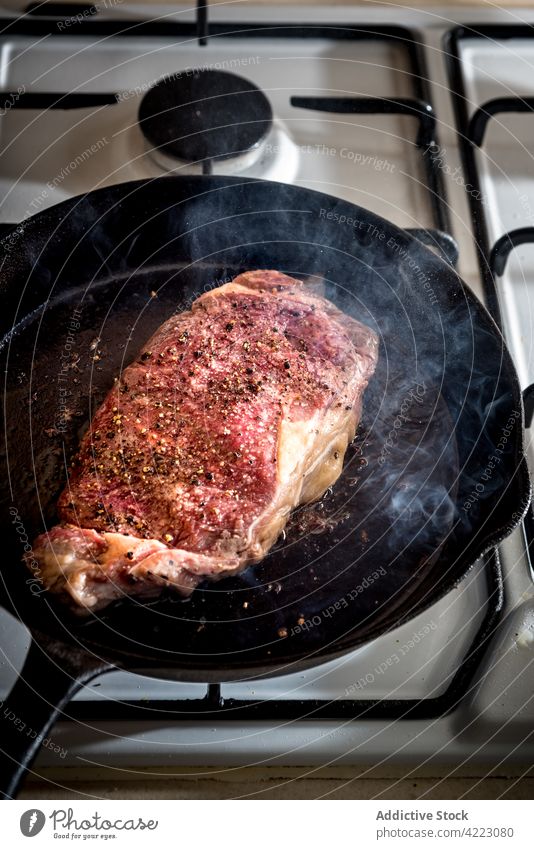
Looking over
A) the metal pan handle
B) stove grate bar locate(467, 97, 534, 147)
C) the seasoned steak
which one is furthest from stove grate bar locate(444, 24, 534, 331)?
the metal pan handle

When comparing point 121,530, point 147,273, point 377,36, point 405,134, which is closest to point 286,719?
point 121,530

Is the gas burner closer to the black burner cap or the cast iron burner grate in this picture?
the black burner cap

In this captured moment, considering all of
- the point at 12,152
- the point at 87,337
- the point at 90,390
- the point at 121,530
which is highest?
the point at 12,152

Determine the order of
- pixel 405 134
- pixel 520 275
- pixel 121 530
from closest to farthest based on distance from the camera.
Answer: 1. pixel 121 530
2. pixel 520 275
3. pixel 405 134

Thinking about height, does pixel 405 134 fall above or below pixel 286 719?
above

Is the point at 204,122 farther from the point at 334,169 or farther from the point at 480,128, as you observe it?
the point at 480,128

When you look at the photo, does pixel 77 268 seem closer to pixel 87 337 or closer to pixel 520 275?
pixel 87 337
